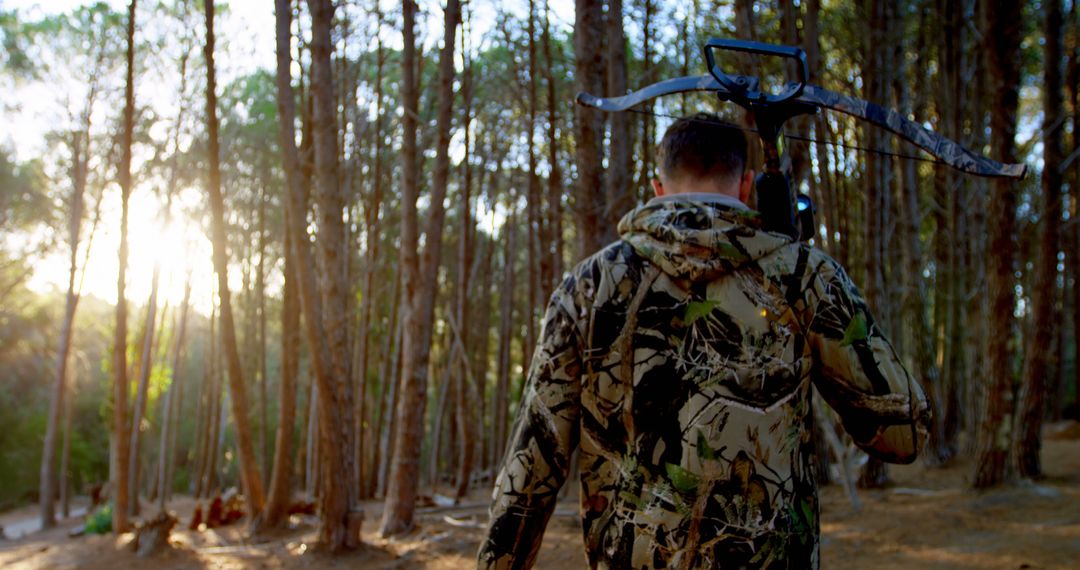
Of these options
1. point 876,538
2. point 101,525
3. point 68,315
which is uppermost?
point 68,315

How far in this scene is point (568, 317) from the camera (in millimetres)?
1768

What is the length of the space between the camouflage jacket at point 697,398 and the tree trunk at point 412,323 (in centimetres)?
727

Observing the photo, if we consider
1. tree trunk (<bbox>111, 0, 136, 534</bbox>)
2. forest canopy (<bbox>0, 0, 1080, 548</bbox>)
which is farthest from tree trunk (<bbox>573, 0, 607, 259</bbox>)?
tree trunk (<bbox>111, 0, 136, 534</bbox>)

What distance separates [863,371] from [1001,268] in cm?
711

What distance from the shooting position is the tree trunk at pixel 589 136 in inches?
291

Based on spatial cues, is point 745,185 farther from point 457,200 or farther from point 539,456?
point 457,200

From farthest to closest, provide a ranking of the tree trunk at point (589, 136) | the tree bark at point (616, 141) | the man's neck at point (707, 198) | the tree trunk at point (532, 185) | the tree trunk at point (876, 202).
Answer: the tree trunk at point (532, 185) → the tree trunk at point (876, 202) → the tree bark at point (616, 141) → the tree trunk at point (589, 136) → the man's neck at point (707, 198)

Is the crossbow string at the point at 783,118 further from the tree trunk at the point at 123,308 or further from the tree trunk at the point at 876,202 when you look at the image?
the tree trunk at the point at 123,308

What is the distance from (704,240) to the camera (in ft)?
5.46

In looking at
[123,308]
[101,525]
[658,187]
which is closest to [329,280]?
[658,187]

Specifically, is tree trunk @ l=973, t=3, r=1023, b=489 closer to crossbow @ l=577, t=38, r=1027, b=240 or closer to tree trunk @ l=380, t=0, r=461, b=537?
tree trunk @ l=380, t=0, r=461, b=537

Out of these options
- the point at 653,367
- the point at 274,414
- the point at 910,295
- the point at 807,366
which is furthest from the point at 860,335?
the point at 274,414

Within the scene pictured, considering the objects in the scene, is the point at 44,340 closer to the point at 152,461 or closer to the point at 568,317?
the point at 152,461

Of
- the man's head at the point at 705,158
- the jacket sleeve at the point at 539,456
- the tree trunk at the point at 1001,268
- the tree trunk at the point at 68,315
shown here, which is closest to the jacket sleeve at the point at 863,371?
the man's head at the point at 705,158
